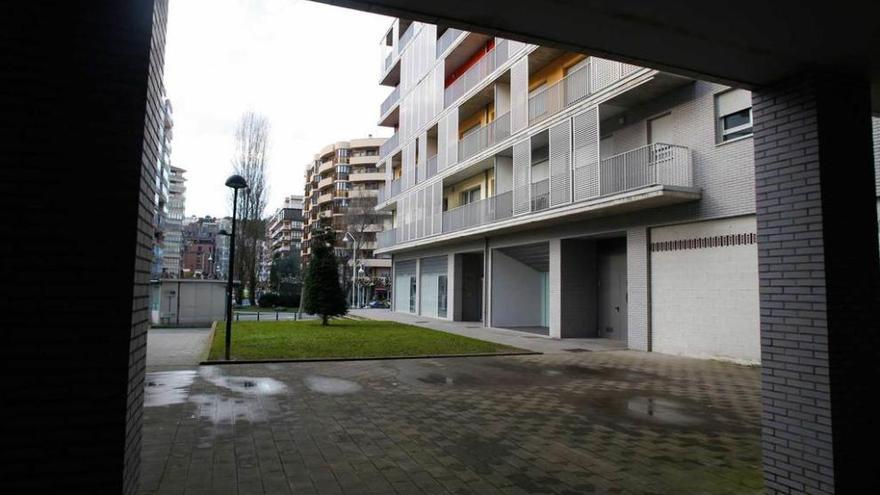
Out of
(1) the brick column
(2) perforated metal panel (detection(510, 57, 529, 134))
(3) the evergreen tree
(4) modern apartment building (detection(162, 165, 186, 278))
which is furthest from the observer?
(4) modern apartment building (detection(162, 165, 186, 278))

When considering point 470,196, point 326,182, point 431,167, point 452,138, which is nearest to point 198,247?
point 326,182

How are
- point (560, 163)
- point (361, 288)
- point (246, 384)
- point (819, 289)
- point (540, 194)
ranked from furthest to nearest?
point (361, 288) → point (540, 194) → point (560, 163) → point (246, 384) → point (819, 289)

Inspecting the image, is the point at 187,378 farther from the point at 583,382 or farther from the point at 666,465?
the point at 666,465

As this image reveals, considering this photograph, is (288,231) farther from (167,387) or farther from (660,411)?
(660,411)

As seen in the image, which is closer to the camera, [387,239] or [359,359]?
[359,359]

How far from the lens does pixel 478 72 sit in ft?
81.6

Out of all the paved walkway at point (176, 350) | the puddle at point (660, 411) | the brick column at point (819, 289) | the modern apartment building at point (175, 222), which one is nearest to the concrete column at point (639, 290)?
the puddle at point (660, 411)

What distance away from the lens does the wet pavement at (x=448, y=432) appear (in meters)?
5.00

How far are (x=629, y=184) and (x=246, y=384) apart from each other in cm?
1153

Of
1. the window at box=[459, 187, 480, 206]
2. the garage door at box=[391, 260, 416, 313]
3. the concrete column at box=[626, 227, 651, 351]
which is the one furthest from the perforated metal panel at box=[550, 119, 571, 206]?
the garage door at box=[391, 260, 416, 313]

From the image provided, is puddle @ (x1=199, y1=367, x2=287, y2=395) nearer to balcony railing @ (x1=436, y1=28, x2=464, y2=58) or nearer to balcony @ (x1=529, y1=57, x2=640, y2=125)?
balcony @ (x1=529, y1=57, x2=640, y2=125)

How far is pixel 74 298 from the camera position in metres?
2.71

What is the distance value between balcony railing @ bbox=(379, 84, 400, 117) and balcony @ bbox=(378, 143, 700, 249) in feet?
68.0

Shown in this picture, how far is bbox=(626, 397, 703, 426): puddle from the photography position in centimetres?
745
